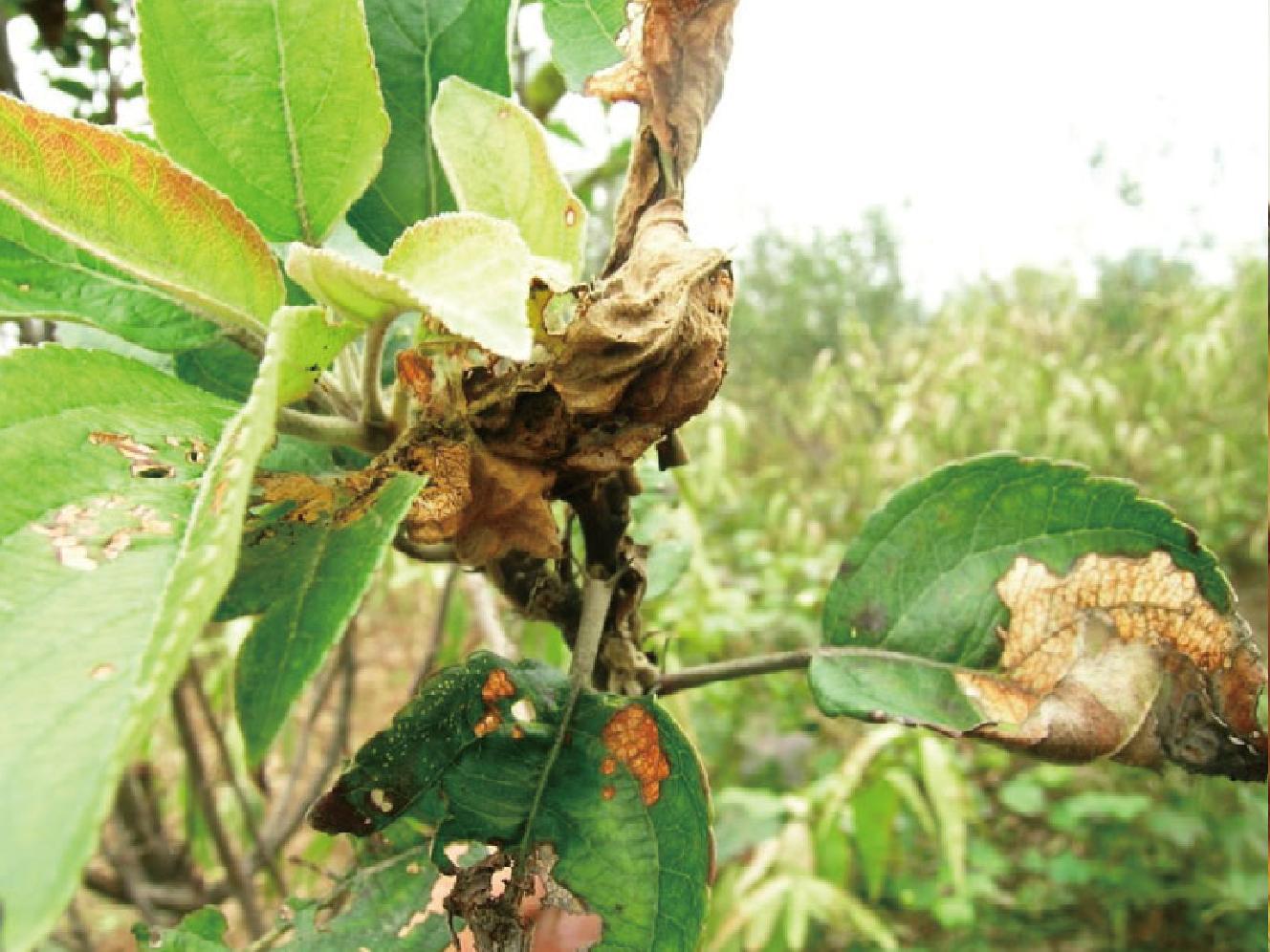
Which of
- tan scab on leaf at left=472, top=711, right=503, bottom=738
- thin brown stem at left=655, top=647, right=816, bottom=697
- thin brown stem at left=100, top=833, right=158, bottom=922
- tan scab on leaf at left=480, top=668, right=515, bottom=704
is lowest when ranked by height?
thin brown stem at left=100, top=833, right=158, bottom=922

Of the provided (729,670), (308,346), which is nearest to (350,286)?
(308,346)

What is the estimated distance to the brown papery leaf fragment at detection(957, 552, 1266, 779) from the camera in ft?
1.64

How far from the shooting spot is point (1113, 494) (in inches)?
21.9

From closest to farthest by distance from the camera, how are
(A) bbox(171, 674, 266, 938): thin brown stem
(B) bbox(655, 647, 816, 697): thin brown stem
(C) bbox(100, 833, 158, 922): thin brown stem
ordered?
1. (B) bbox(655, 647, 816, 697): thin brown stem
2. (A) bbox(171, 674, 266, 938): thin brown stem
3. (C) bbox(100, 833, 158, 922): thin brown stem

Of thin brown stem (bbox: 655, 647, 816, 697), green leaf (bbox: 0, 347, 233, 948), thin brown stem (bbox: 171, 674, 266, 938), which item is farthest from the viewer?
thin brown stem (bbox: 171, 674, 266, 938)

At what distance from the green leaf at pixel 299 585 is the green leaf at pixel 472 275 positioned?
0.25 feet

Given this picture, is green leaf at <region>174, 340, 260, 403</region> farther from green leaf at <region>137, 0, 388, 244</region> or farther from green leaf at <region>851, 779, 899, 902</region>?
green leaf at <region>851, 779, 899, 902</region>

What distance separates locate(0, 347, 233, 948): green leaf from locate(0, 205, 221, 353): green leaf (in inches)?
2.4

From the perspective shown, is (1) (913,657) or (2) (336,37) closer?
(2) (336,37)

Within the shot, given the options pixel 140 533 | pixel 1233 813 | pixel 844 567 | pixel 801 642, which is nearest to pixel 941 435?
pixel 801 642

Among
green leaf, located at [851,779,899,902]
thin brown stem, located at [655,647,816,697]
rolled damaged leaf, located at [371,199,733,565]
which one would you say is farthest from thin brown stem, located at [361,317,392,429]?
green leaf, located at [851,779,899,902]

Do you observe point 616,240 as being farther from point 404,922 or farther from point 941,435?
point 941,435

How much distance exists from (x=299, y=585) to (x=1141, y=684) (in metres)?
0.41

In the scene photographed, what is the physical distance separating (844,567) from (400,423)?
0.32 metres
